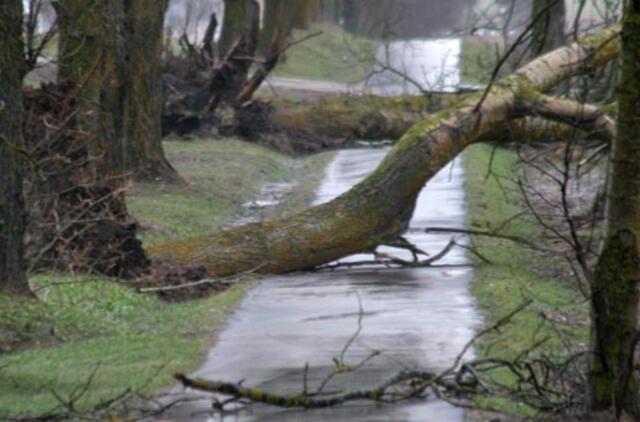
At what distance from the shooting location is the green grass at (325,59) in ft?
176

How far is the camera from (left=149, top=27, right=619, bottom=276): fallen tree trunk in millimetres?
15633

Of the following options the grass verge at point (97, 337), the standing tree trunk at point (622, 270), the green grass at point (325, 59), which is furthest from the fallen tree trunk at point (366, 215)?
the green grass at point (325, 59)

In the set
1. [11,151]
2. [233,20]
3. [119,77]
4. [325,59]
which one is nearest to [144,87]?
[119,77]

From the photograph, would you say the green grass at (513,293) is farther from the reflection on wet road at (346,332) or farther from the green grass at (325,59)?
the green grass at (325,59)

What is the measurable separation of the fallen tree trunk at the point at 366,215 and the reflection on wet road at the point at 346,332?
327 millimetres

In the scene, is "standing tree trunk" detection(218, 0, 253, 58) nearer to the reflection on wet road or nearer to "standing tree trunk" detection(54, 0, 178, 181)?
"standing tree trunk" detection(54, 0, 178, 181)

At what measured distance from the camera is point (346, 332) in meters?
11.4

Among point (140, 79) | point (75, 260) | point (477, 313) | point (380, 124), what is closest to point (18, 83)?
point (75, 260)

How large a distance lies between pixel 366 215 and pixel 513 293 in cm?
278

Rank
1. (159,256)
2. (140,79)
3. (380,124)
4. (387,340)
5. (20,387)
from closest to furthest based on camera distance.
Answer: (20,387)
(387,340)
(159,256)
(140,79)
(380,124)

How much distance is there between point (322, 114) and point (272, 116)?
1.15m

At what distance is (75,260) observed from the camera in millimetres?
12977

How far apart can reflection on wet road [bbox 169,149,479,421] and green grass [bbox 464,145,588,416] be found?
0.78 feet

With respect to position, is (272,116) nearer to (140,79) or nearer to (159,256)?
(140,79)
